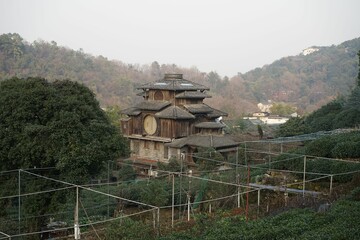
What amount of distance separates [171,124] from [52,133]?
14015 millimetres

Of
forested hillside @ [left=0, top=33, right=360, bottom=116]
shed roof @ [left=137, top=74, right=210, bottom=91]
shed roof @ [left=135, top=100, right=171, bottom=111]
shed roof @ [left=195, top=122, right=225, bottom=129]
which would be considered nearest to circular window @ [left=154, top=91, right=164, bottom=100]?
shed roof @ [left=137, top=74, right=210, bottom=91]

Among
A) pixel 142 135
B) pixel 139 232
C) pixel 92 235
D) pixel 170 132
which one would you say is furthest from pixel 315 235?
pixel 142 135

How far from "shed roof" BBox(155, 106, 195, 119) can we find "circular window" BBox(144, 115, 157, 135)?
102 centimetres

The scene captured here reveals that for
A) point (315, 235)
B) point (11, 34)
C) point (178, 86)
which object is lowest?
point (315, 235)

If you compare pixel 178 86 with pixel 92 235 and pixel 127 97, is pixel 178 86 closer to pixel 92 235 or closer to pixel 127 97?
pixel 92 235

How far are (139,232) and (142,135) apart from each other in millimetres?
20438

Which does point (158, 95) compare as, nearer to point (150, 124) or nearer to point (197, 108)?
point (150, 124)

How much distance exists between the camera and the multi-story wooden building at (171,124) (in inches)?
1123

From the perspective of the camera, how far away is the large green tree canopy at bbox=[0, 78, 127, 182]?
16.0 metres

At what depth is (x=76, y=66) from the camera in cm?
7819

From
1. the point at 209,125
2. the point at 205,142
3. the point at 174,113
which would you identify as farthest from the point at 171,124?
the point at 205,142

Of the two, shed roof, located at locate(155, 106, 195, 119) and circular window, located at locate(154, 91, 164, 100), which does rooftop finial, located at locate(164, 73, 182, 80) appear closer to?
circular window, located at locate(154, 91, 164, 100)

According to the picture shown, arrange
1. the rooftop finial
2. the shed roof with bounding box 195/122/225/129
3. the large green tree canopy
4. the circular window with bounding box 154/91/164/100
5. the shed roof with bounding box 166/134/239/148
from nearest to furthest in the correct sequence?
the large green tree canopy, the shed roof with bounding box 166/134/239/148, the shed roof with bounding box 195/122/225/129, the circular window with bounding box 154/91/164/100, the rooftop finial

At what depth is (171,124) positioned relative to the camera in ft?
97.5
